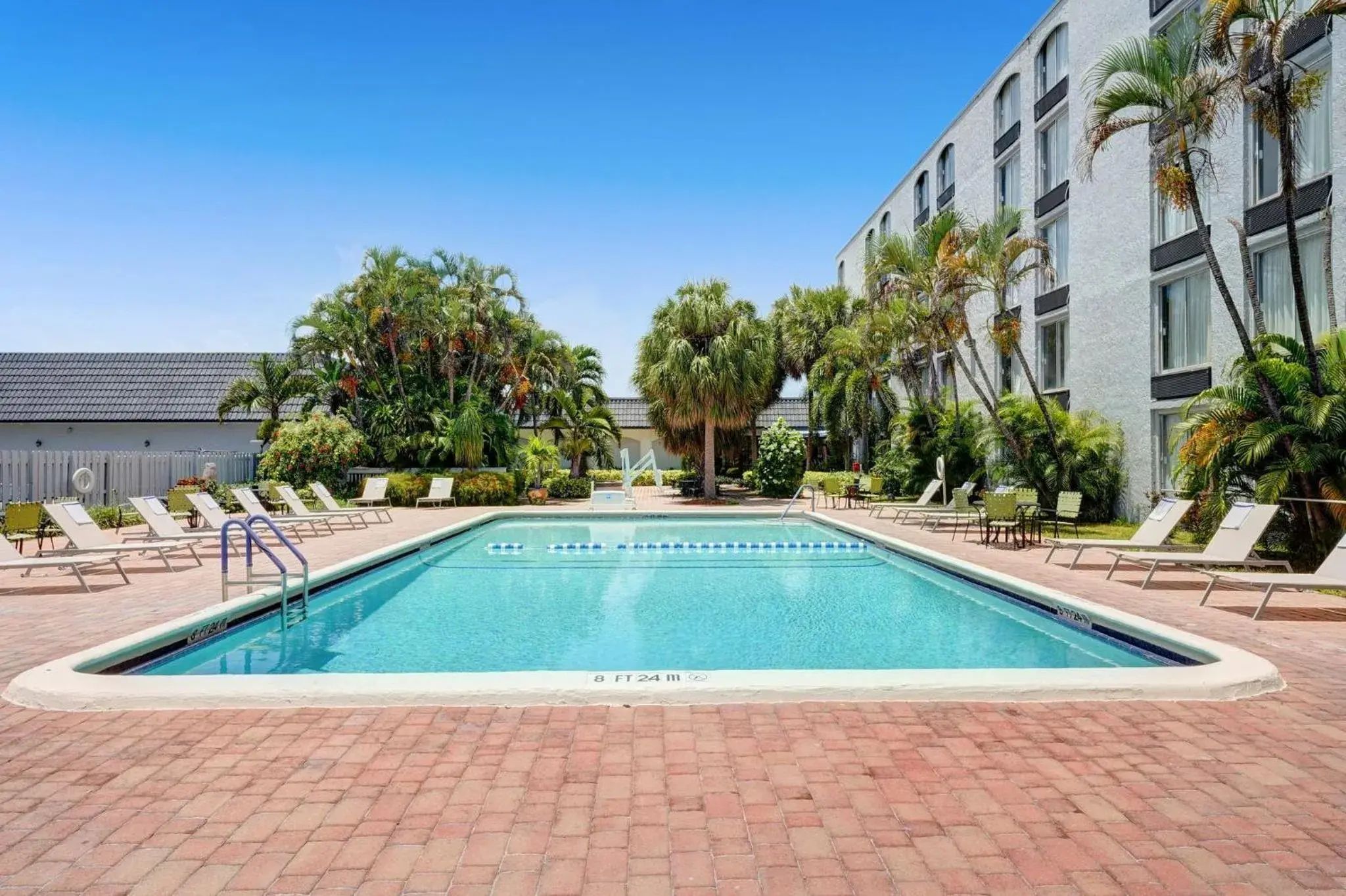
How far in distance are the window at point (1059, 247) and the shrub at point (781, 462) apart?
880 centimetres

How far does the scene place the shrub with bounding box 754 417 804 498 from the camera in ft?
88.1

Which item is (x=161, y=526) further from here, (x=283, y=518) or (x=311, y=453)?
(x=311, y=453)

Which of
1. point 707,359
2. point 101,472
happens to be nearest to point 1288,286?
point 707,359

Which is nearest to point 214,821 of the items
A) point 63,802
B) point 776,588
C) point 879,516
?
point 63,802

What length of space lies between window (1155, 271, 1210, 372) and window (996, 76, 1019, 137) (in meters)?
9.51

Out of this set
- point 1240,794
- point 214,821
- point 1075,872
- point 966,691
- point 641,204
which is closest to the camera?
point 1075,872

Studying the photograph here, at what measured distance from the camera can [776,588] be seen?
1091 centimetres

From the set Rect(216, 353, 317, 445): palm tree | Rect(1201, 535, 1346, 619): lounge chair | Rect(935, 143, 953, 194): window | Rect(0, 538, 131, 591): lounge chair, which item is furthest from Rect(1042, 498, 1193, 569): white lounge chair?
Rect(216, 353, 317, 445): palm tree

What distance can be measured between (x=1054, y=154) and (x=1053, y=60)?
2.46 meters

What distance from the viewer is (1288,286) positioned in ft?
45.9

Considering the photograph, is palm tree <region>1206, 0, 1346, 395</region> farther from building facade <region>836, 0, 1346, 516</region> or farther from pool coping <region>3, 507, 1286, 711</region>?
pool coping <region>3, 507, 1286, 711</region>

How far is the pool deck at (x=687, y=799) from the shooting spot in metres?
2.88

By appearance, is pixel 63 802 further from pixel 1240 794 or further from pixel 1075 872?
pixel 1240 794

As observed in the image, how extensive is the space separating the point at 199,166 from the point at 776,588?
15.5 metres
